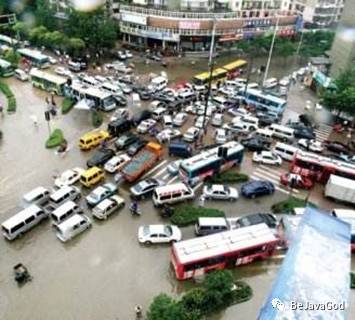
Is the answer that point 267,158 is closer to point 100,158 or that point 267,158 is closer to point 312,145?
point 312,145

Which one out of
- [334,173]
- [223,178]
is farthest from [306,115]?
[223,178]

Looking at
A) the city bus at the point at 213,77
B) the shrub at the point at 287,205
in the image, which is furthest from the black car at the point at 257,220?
the city bus at the point at 213,77

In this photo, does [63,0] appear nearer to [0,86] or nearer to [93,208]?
[0,86]

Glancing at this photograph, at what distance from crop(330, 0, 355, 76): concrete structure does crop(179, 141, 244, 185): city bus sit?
25.5 meters

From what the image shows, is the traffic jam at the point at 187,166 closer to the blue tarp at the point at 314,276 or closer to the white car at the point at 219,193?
the white car at the point at 219,193

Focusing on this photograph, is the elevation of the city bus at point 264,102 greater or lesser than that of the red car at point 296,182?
greater

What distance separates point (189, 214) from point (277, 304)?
14.0 m

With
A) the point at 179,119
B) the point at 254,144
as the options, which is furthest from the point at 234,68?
the point at 254,144

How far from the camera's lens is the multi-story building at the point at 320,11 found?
70.6 meters

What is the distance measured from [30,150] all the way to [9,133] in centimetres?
435

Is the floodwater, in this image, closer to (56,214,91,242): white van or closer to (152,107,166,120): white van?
(56,214,91,242): white van

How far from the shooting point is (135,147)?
33250 mm

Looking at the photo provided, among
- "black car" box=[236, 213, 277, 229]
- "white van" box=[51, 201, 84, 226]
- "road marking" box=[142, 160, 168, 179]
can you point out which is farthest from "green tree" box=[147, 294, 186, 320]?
"road marking" box=[142, 160, 168, 179]

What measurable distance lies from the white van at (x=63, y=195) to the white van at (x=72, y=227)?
2.25m
